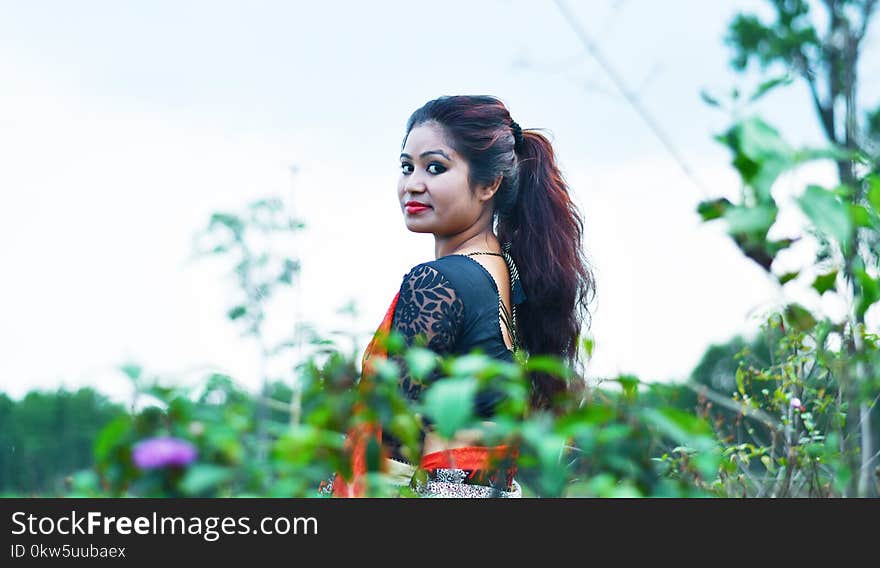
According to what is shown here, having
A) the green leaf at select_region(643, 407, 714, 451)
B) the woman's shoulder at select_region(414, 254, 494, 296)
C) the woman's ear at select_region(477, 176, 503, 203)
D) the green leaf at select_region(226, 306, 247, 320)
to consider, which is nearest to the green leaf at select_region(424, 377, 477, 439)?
the green leaf at select_region(643, 407, 714, 451)

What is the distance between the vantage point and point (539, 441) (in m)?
0.66

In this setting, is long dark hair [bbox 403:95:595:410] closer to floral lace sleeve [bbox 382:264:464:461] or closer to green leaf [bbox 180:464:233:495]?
floral lace sleeve [bbox 382:264:464:461]

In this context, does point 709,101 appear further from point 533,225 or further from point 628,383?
point 533,225

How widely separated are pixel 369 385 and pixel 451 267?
126cm

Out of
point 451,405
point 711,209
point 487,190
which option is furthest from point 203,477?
point 487,190

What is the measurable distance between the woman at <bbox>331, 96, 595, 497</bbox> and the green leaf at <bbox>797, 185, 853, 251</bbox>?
Result: 127 cm

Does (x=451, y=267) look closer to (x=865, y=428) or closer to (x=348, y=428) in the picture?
(x=865, y=428)

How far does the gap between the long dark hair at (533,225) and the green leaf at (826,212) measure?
1.59 metres

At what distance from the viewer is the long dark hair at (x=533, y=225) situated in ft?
7.61

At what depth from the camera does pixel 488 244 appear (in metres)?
2.29

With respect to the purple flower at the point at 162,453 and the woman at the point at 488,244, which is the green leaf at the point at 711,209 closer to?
the purple flower at the point at 162,453

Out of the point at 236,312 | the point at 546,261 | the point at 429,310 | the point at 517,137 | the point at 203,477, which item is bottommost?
the point at 203,477

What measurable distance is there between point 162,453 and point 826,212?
0.50 meters
